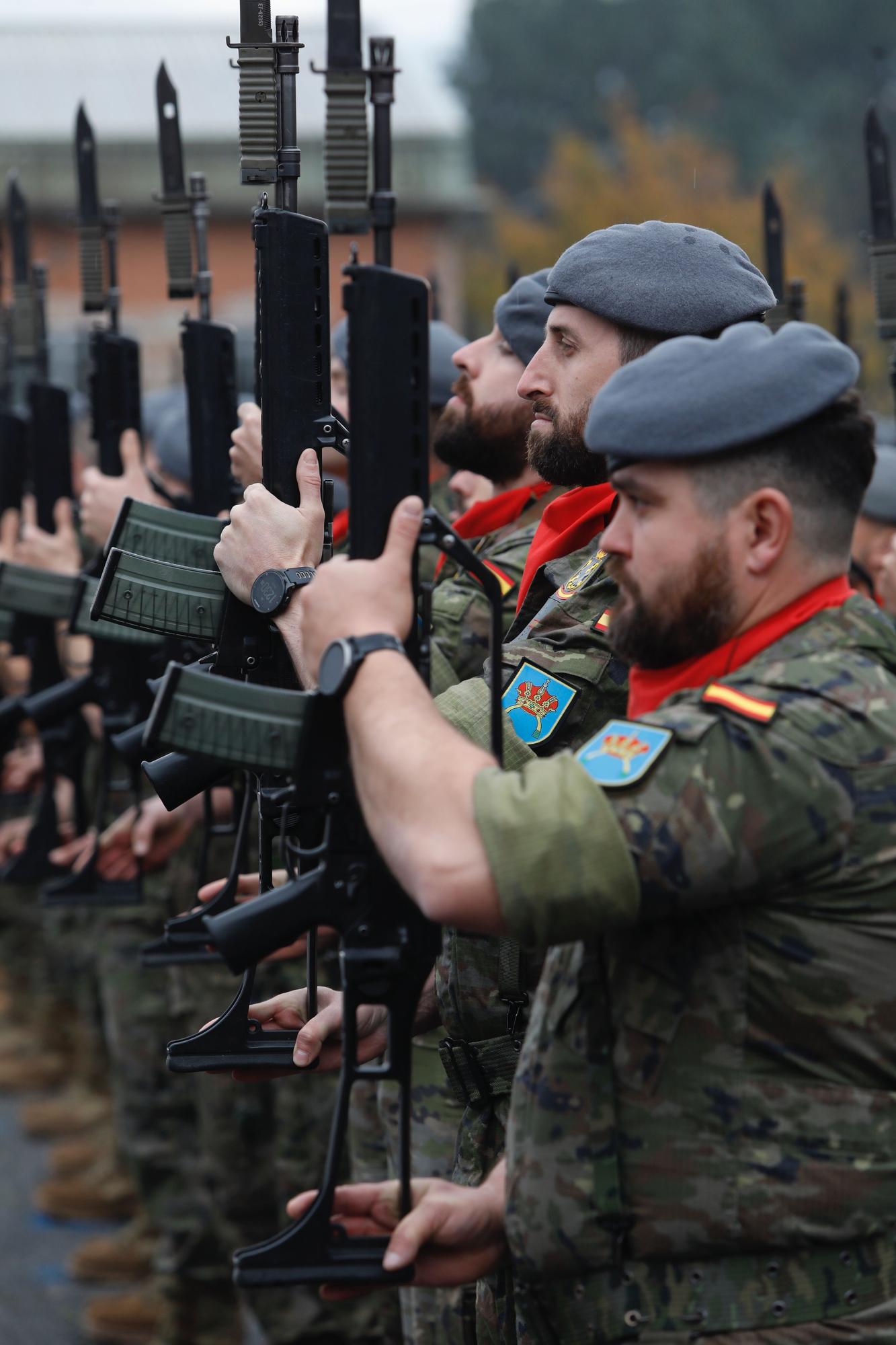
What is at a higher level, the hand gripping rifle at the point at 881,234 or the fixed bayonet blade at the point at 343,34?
the fixed bayonet blade at the point at 343,34

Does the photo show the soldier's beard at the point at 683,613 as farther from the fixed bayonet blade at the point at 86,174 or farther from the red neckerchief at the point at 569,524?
the fixed bayonet blade at the point at 86,174

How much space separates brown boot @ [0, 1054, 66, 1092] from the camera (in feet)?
32.4

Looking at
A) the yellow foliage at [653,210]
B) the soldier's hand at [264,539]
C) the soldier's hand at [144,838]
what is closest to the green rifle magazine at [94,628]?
the soldier's hand at [144,838]

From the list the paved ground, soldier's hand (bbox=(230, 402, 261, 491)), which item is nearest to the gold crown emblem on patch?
A: soldier's hand (bbox=(230, 402, 261, 491))

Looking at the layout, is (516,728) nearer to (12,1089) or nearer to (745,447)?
(745,447)

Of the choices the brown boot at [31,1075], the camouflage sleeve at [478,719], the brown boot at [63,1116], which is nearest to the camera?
the camouflage sleeve at [478,719]

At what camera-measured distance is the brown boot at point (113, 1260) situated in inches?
288

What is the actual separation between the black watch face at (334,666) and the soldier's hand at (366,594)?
18 mm

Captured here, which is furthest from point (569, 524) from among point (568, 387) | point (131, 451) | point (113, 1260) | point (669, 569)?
point (113, 1260)

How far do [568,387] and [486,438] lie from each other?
124 centimetres

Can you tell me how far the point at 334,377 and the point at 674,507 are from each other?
3565 mm

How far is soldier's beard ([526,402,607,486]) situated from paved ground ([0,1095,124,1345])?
14.6 feet

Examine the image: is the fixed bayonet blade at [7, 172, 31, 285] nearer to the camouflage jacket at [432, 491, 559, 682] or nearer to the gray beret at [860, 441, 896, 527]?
the gray beret at [860, 441, 896, 527]

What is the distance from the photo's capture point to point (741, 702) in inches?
93.6
